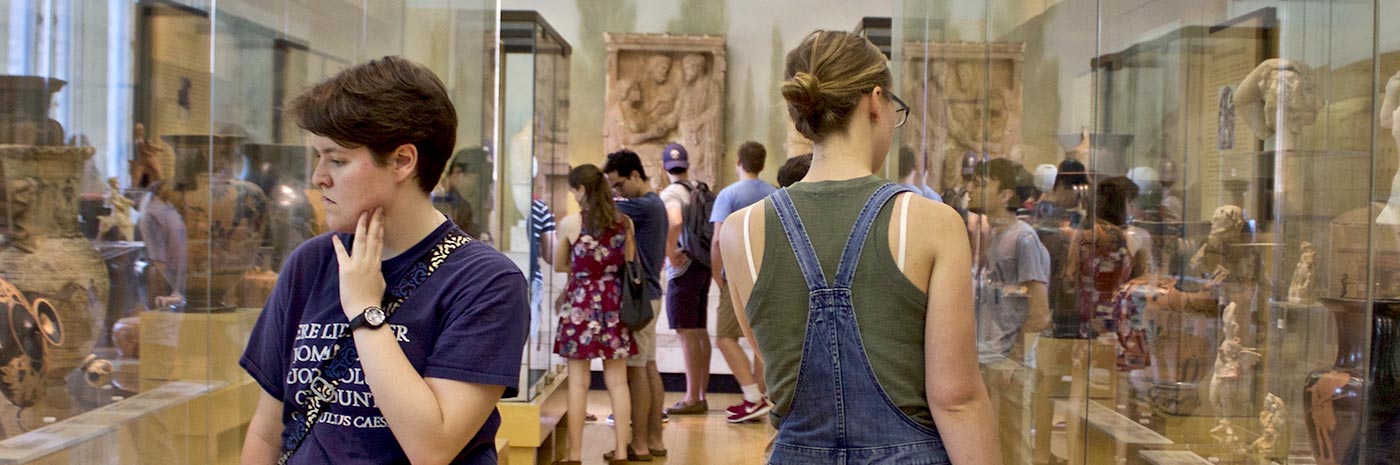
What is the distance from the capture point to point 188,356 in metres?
3.22

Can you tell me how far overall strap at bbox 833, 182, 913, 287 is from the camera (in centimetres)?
179

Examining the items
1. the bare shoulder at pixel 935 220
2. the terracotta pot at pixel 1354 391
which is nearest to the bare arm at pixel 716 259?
the terracotta pot at pixel 1354 391

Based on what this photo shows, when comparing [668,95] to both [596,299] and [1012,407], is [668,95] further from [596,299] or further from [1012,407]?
[1012,407]

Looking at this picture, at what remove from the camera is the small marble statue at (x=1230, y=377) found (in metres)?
2.90

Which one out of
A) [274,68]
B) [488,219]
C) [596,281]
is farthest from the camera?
[596,281]

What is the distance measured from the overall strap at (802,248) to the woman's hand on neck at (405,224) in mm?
508

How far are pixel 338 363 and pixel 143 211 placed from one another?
1.61 metres

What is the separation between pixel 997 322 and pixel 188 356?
2.45 m

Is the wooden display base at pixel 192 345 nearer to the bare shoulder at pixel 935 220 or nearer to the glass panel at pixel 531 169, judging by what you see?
the bare shoulder at pixel 935 220

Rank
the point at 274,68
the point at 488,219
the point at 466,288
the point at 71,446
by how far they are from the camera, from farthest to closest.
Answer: the point at 488,219 < the point at 274,68 < the point at 71,446 < the point at 466,288

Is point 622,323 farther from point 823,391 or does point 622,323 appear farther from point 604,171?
point 823,391

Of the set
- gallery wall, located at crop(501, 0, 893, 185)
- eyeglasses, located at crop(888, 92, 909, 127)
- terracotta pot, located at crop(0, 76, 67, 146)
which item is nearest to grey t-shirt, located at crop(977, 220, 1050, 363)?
eyeglasses, located at crop(888, 92, 909, 127)

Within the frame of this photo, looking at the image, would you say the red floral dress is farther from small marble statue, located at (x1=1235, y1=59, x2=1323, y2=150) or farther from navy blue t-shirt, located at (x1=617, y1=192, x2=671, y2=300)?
small marble statue, located at (x1=1235, y1=59, x2=1323, y2=150)

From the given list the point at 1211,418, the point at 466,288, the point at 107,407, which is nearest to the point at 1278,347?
the point at 1211,418
